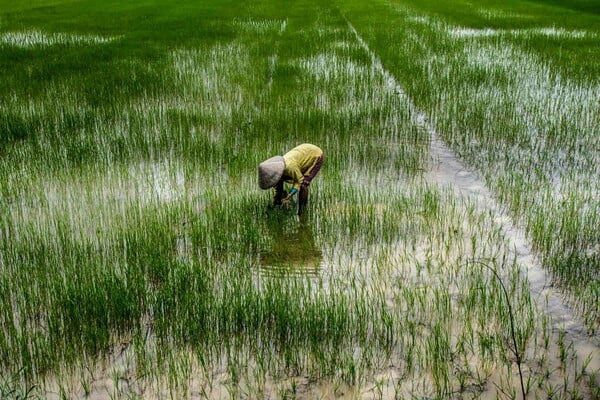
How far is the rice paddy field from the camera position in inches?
113

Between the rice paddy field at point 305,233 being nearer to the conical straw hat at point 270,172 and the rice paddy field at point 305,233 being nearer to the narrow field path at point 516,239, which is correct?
the narrow field path at point 516,239

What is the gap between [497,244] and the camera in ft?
13.3

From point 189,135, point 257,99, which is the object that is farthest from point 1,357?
point 257,99

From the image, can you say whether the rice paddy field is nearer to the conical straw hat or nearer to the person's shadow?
the person's shadow

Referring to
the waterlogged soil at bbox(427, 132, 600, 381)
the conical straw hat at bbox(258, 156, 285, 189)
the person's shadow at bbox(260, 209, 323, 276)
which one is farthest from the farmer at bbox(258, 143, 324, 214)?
the waterlogged soil at bbox(427, 132, 600, 381)

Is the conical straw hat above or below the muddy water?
above

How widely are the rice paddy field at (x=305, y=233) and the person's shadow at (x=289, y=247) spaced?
2cm

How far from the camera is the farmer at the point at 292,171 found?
4051mm

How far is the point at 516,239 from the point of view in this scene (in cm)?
415

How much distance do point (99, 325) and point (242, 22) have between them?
504 inches

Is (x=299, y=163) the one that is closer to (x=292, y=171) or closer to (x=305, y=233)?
(x=292, y=171)

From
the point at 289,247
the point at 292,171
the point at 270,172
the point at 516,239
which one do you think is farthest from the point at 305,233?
the point at 516,239

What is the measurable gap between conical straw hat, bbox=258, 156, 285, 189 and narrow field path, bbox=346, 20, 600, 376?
1.54m

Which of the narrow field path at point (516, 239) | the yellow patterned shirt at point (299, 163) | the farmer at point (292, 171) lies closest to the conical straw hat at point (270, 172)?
the farmer at point (292, 171)
